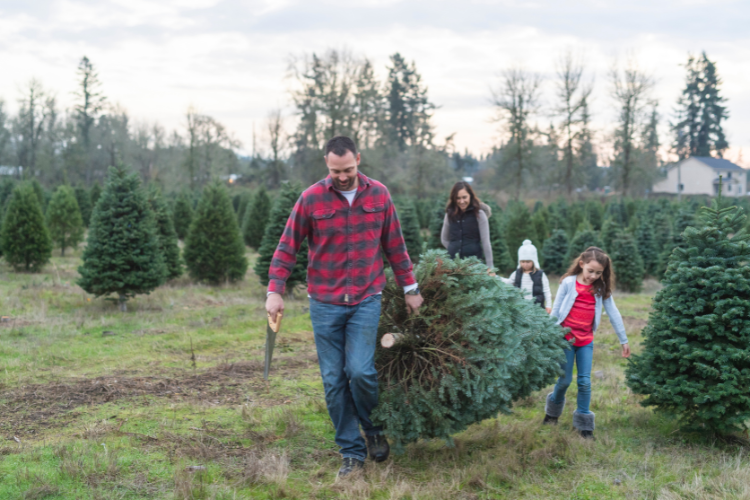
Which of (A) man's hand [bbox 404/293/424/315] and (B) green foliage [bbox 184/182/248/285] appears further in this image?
(B) green foliage [bbox 184/182/248/285]

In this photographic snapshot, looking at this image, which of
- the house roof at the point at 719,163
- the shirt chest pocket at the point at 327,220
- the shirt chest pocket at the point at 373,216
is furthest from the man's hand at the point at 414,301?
the house roof at the point at 719,163

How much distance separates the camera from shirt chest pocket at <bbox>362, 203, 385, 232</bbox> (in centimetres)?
380

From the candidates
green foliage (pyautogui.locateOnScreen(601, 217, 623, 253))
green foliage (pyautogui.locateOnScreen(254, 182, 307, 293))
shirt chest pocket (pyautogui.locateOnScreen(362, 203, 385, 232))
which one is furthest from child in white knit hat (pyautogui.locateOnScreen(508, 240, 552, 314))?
green foliage (pyautogui.locateOnScreen(601, 217, 623, 253))

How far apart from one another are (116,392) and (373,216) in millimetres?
3352

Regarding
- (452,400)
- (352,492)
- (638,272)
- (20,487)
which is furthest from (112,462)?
(638,272)

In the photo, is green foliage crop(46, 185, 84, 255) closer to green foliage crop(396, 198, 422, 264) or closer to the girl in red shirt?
green foliage crop(396, 198, 422, 264)

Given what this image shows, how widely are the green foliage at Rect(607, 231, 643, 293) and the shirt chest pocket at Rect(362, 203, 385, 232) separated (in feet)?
48.6

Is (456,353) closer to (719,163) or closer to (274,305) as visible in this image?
(274,305)

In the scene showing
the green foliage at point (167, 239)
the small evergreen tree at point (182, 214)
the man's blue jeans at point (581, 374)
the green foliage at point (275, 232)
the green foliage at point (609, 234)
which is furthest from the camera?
the small evergreen tree at point (182, 214)

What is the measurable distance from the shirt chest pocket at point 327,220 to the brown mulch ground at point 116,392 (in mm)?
2395

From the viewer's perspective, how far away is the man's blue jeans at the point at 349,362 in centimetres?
371

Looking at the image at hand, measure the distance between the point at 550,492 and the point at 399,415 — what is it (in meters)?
1.08

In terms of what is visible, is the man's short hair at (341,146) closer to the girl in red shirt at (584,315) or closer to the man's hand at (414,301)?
the man's hand at (414,301)

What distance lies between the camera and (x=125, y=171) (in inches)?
423
